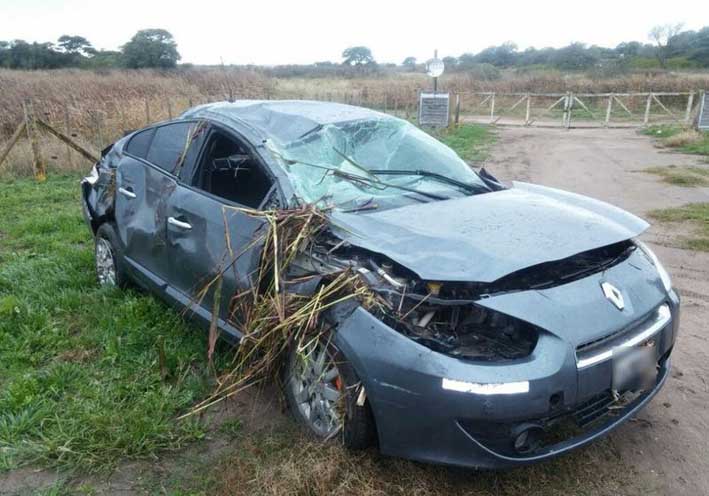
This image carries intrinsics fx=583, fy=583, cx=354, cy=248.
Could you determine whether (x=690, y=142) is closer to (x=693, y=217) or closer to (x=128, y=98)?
(x=693, y=217)

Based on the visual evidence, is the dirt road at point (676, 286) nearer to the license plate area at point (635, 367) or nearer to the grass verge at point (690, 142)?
the license plate area at point (635, 367)

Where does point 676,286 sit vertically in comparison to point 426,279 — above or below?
below

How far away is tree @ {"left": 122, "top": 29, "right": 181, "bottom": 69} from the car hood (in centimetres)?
3758

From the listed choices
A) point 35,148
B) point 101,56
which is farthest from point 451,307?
point 101,56

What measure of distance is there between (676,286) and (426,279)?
3.52 meters

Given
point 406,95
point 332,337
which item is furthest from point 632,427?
point 406,95

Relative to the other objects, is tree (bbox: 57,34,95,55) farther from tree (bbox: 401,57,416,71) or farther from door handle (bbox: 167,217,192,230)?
door handle (bbox: 167,217,192,230)

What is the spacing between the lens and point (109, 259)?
473 cm

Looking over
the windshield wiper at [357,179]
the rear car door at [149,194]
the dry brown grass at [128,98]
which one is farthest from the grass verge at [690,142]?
the rear car door at [149,194]

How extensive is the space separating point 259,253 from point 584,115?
91.9ft

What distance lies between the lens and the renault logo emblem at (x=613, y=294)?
8.38 feet

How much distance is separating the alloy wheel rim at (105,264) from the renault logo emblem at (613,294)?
3636 mm

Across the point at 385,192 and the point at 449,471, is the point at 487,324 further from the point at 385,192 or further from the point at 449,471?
the point at 385,192

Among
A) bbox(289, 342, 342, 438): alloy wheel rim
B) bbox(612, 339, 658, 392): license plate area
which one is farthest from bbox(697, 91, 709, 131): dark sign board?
bbox(289, 342, 342, 438): alloy wheel rim
